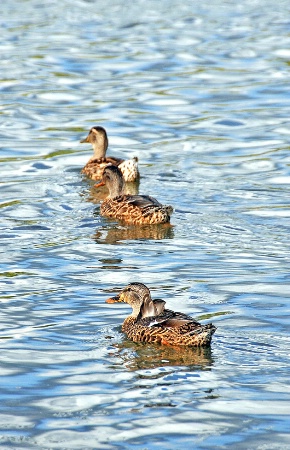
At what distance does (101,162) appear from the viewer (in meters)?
19.5

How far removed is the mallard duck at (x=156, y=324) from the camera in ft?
33.1

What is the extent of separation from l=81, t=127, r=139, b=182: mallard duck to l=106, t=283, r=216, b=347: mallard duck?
23.8 ft

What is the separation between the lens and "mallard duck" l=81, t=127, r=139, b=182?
18.5m

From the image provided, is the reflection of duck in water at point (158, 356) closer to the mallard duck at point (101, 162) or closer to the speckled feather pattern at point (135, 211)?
the speckled feather pattern at point (135, 211)

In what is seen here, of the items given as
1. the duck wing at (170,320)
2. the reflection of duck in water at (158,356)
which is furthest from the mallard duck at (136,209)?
the reflection of duck in water at (158,356)

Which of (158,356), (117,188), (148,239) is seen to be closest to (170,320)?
(158,356)

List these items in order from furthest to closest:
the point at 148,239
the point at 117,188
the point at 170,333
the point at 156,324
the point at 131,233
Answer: the point at 117,188
the point at 131,233
the point at 148,239
the point at 156,324
the point at 170,333

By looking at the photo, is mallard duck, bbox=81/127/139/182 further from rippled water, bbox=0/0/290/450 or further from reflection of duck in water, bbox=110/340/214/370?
reflection of duck in water, bbox=110/340/214/370

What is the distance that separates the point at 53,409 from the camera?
29.5 ft

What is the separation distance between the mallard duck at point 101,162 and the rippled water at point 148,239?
260mm

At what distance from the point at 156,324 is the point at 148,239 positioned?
4.54 m

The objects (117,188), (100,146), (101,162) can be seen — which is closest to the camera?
(117,188)

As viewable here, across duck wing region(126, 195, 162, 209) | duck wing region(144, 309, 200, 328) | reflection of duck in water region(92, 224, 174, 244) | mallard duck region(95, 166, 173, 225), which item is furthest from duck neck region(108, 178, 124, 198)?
duck wing region(144, 309, 200, 328)

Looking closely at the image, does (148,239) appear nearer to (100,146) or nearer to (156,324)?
(156,324)
